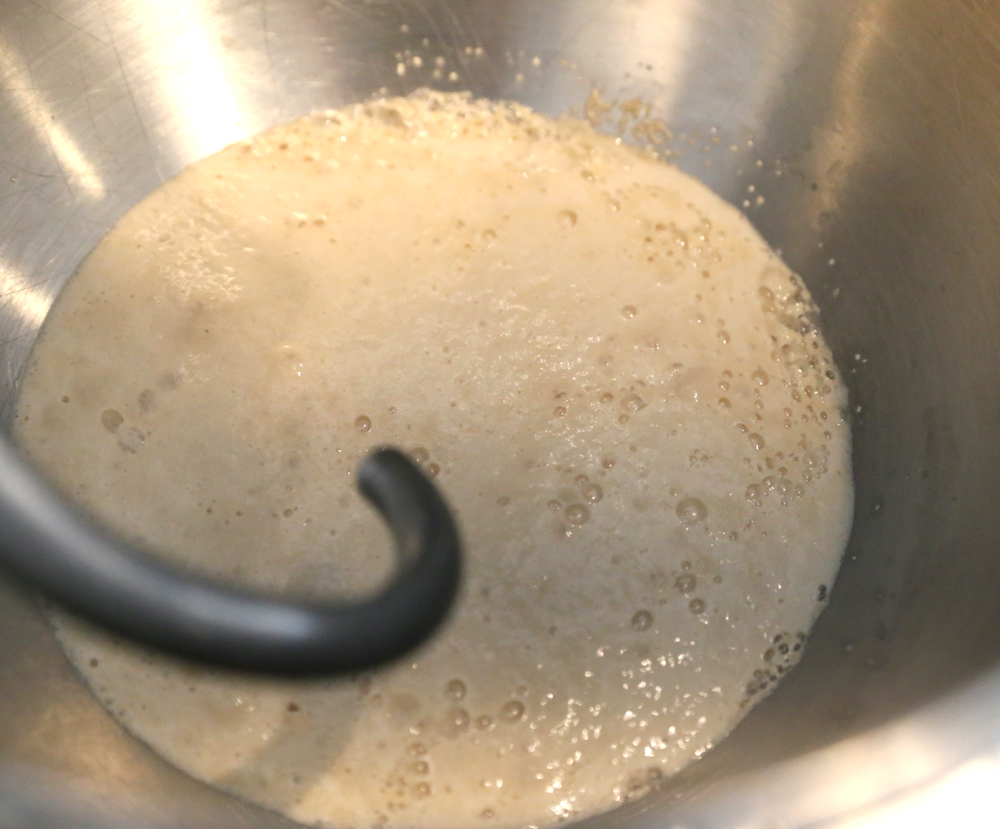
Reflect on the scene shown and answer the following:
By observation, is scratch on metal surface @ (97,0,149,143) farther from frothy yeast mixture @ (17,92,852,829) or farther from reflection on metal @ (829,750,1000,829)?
reflection on metal @ (829,750,1000,829)

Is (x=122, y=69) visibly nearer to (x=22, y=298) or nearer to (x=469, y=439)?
(x=22, y=298)

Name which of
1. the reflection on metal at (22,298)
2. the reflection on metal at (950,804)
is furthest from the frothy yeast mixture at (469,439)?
the reflection on metal at (950,804)

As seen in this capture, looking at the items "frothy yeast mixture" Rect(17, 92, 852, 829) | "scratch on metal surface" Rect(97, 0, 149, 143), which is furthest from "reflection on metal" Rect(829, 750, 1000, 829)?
"scratch on metal surface" Rect(97, 0, 149, 143)

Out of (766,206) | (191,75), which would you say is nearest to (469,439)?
(766,206)

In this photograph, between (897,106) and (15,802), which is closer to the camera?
(15,802)

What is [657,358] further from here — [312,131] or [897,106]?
[312,131]

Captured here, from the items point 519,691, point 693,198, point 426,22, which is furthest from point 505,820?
point 426,22
